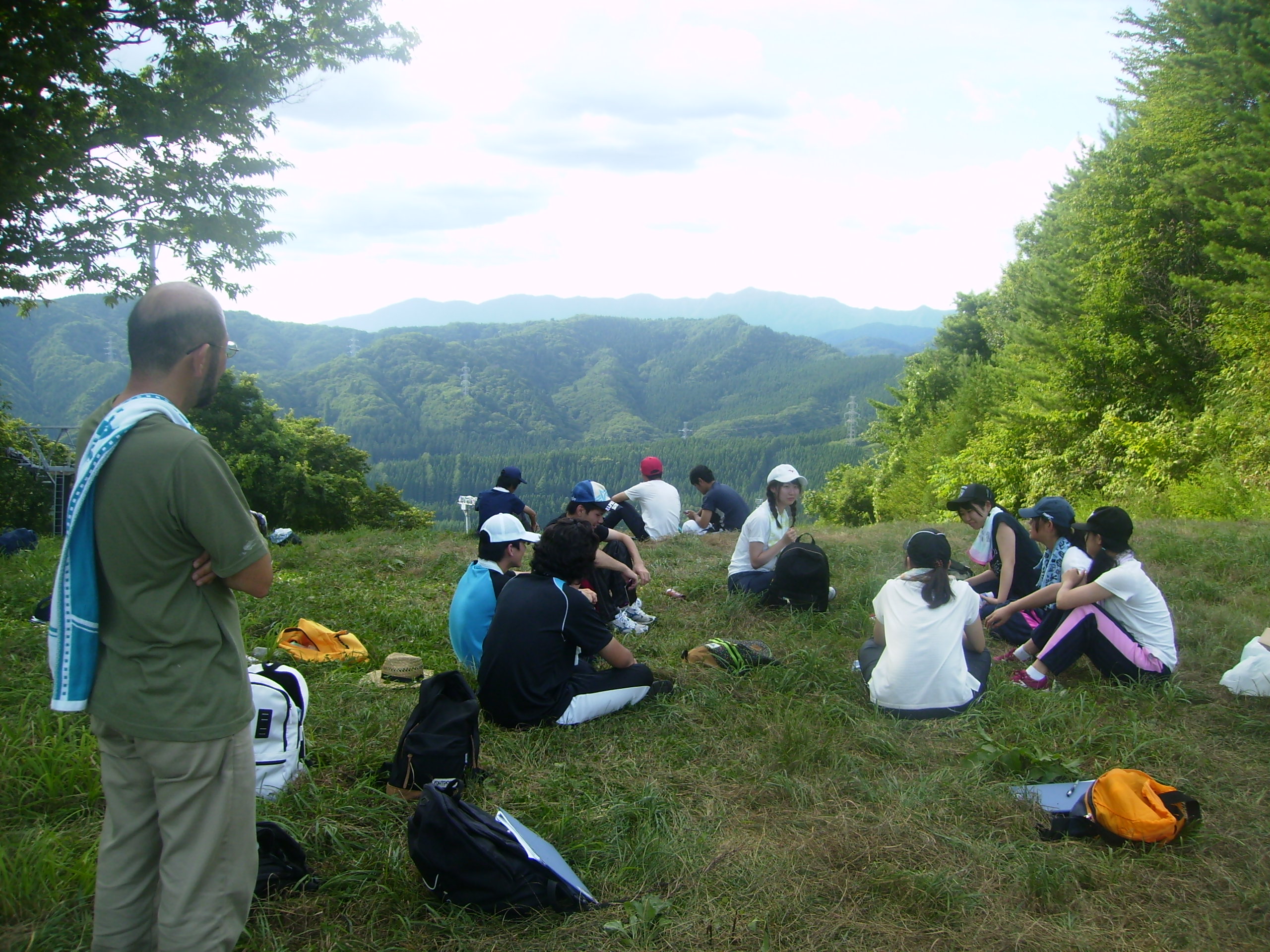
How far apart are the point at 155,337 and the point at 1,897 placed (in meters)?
2.15

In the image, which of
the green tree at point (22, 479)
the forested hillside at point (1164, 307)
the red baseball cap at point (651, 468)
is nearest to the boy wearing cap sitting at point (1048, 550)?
the red baseball cap at point (651, 468)

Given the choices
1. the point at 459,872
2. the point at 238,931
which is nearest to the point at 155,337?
the point at 238,931

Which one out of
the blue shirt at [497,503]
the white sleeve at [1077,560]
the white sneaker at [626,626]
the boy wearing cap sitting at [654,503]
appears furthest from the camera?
the boy wearing cap sitting at [654,503]

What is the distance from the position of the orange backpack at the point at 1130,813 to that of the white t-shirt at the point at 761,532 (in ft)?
11.9

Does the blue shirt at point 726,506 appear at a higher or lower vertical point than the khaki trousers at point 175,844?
lower

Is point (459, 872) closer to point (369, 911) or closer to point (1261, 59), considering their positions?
point (369, 911)

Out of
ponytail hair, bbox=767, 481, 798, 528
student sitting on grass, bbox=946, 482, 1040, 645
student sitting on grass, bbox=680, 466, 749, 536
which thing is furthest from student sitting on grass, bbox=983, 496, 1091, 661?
student sitting on grass, bbox=680, 466, 749, 536


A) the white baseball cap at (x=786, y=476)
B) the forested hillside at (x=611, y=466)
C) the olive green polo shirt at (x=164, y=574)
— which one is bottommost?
the forested hillside at (x=611, y=466)

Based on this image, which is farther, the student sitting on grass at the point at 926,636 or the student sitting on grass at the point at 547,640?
the student sitting on grass at the point at 926,636

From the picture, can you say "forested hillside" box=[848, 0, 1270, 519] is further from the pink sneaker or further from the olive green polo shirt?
the olive green polo shirt

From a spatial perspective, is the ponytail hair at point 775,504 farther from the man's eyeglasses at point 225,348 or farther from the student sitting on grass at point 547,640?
the man's eyeglasses at point 225,348

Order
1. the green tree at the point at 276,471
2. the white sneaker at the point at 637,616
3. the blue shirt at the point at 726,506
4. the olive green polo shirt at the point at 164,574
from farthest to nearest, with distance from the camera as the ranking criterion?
Answer: the green tree at the point at 276,471
the blue shirt at the point at 726,506
the white sneaker at the point at 637,616
the olive green polo shirt at the point at 164,574

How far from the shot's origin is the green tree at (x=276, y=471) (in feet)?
76.3

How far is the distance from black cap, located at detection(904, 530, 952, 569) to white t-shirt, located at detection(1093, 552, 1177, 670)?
1.21 m
